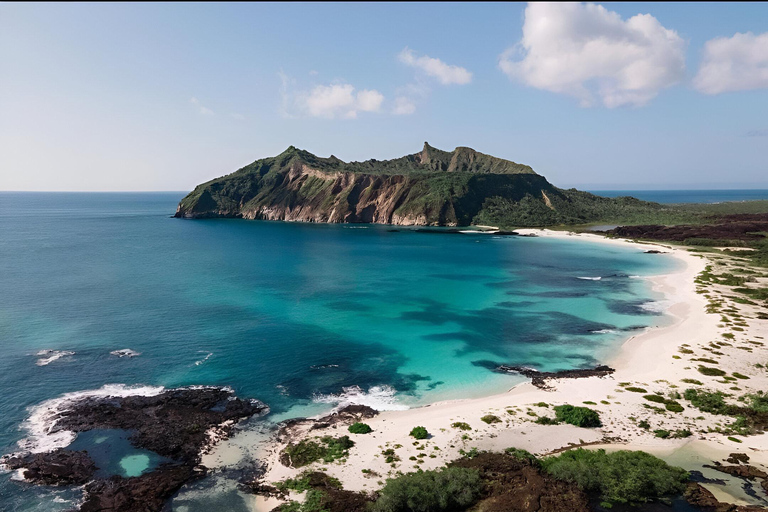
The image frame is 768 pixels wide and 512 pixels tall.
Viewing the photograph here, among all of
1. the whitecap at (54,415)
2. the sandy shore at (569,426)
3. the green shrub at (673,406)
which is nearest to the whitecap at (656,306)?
the sandy shore at (569,426)

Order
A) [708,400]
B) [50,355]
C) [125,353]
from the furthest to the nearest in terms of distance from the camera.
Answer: [125,353]
[50,355]
[708,400]

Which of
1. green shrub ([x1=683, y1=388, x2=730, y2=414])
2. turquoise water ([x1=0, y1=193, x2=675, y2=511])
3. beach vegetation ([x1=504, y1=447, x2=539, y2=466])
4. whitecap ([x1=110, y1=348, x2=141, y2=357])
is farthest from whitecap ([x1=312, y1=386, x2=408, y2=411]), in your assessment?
green shrub ([x1=683, y1=388, x2=730, y2=414])

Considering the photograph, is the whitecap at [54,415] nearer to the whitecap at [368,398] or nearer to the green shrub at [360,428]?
the whitecap at [368,398]

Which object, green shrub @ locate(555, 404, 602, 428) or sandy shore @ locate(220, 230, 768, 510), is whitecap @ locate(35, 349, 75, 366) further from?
green shrub @ locate(555, 404, 602, 428)

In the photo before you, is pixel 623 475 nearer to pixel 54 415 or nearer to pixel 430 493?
pixel 430 493

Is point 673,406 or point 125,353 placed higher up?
point 125,353

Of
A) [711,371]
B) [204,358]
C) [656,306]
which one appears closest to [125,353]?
[204,358]
